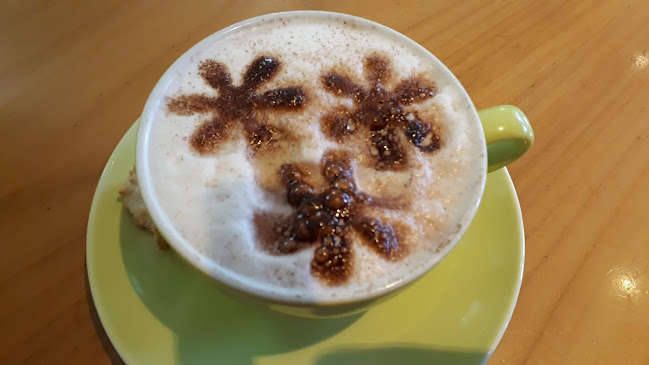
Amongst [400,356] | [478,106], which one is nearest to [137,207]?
[400,356]

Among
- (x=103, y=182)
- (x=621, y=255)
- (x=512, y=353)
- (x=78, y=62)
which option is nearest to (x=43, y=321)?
(x=103, y=182)

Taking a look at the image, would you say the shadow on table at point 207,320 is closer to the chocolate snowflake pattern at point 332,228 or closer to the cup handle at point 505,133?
the chocolate snowflake pattern at point 332,228

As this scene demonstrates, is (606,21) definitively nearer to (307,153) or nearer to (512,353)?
(512,353)

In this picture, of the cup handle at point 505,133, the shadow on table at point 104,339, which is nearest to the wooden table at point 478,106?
the shadow on table at point 104,339

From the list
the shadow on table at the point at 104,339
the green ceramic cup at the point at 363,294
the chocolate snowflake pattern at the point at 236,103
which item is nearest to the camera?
the green ceramic cup at the point at 363,294

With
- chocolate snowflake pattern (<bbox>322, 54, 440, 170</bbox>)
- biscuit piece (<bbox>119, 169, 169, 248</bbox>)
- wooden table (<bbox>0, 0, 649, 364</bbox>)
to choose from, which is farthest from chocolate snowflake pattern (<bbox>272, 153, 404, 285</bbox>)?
wooden table (<bbox>0, 0, 649, 364</bbox>)

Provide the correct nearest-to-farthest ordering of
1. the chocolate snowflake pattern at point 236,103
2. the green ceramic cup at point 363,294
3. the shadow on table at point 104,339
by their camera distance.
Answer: the green ceramic cup at point 363,294, the chocolate snowflake pattern at point 236,103, the shadow on table at point 104,339

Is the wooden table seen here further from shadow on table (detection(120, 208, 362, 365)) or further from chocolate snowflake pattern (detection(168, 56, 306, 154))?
chocolate snowflake pattern (detection(168, 56, 306, 154))
